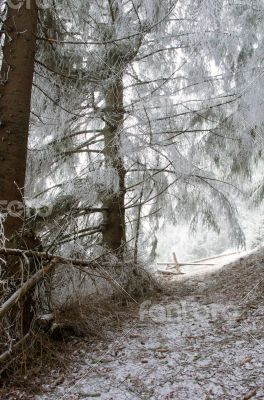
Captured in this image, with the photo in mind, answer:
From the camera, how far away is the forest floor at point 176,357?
2.77 m

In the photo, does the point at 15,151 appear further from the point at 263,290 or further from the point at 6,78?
the point at 263,290

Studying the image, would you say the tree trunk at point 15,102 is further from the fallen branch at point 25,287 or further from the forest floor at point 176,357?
the forest floor at point 176,357

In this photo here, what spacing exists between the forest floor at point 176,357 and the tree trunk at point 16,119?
72 centimetres

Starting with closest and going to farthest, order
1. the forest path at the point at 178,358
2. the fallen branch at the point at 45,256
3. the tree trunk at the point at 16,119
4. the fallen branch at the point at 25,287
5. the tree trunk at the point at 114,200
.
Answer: the forest path at the point at 178,358, the fallen branch at the point at 25,287, the fallen branch at the point at 45,256, the tree trunk at the point at 16,119, the tree trunk at the point at 114,200

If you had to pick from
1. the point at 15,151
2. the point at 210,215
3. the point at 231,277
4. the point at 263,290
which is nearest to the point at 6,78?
the point at 15,151

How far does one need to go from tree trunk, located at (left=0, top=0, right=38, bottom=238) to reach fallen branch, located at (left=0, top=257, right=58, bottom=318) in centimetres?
49

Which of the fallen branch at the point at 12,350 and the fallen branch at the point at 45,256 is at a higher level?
the fallen branch at the point at 45,256

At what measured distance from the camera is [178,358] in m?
3.33

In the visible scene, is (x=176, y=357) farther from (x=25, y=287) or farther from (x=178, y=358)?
(x=25, y=287)

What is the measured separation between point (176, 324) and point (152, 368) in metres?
1.23

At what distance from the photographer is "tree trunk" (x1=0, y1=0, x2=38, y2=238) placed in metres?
3.57

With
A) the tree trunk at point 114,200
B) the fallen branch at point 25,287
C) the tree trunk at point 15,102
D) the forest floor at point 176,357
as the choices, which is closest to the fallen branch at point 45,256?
the fallen branch at point 25,287

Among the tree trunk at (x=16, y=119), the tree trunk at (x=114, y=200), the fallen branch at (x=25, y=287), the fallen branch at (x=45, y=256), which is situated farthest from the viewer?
the tree trunk at (x=114, y=200)

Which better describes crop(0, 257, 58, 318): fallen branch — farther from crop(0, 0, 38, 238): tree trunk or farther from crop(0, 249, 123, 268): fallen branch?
crop(0, 0, 38, 238): tree trunk
